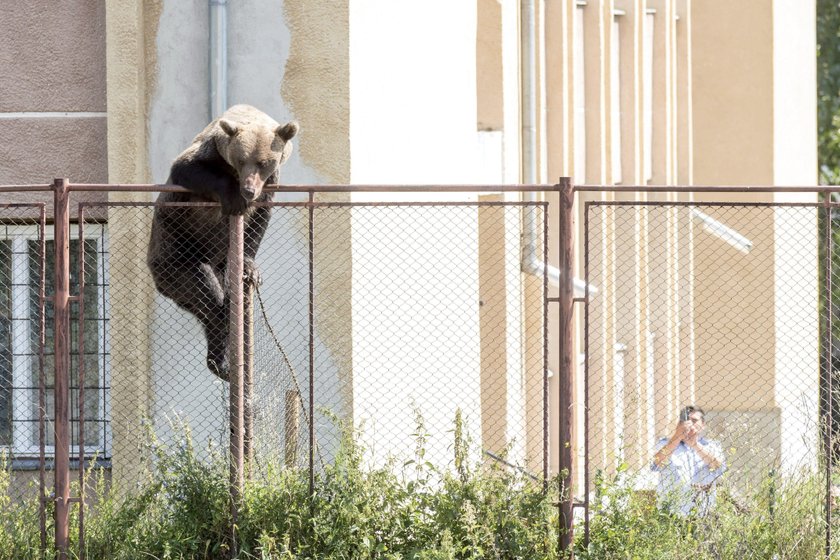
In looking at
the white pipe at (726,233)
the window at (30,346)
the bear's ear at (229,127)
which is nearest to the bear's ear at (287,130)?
the bear's ear at (229,127)

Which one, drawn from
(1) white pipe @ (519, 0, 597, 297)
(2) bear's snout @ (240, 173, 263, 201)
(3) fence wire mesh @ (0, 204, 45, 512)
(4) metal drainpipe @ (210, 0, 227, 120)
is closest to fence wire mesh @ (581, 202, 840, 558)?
(1) white pipe @ (519, 0, 597, 297)

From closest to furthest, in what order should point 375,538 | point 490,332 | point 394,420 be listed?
point 375,538, point 394,420, point 490,332

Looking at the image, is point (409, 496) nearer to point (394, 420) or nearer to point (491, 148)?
point (394, 420)

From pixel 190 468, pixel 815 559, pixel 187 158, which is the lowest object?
pixel 815 559

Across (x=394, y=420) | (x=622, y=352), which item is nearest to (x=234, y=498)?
(x=394, y=420)

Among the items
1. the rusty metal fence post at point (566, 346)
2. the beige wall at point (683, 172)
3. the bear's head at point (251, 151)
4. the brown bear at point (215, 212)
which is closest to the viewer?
the bear's head at point (251, 151)

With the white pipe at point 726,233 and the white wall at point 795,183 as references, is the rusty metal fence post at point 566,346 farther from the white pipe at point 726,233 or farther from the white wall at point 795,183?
the white wall at point 795,183

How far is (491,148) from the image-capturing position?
12188 mm

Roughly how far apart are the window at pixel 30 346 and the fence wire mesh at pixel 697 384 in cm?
361

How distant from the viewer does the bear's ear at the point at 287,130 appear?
26.2 ft

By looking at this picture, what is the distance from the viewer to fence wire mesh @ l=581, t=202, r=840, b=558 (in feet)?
26.3

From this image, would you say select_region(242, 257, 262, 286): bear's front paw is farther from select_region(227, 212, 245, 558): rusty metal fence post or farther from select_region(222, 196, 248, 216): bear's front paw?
select_region(222, 196, 248, 216): bear's front paw

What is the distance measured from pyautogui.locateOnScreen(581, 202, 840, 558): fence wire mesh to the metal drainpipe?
2.68 m

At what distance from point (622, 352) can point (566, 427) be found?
8.24m
